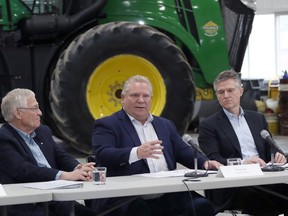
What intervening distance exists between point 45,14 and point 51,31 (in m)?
0.20

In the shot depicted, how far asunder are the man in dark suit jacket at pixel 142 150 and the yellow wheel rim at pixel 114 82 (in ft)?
11.0

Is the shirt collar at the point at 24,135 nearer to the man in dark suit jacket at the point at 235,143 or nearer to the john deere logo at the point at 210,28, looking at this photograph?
the man in dark suit jacket at the point at 235,143

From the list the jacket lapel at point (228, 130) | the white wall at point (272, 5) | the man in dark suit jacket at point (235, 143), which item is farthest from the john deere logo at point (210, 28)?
the white wall at point (272, 5)

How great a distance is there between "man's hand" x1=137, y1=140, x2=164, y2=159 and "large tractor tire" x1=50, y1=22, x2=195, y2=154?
3.68 m

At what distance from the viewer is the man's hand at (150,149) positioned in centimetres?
442

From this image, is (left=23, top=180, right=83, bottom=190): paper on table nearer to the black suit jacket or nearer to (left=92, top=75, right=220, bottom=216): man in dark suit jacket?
(left=92, top=75, right=220, bottom=216): man in dark suit jacket

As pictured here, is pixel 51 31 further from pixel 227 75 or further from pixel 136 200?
pixel 136 200

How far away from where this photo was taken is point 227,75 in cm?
533

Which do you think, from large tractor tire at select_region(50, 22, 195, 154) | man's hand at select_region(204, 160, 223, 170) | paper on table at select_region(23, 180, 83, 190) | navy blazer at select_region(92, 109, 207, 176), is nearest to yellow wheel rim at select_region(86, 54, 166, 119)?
large tractor tire at select_region(50, 22, 195, 154)

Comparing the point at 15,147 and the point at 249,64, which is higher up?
the point at 15,147

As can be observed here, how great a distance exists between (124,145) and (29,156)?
586 mm

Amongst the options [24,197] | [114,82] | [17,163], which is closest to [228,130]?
[17,163]

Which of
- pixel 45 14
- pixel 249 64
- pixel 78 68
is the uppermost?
pixel 45 14

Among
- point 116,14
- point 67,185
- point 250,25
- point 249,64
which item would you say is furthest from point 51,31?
point 249,64
